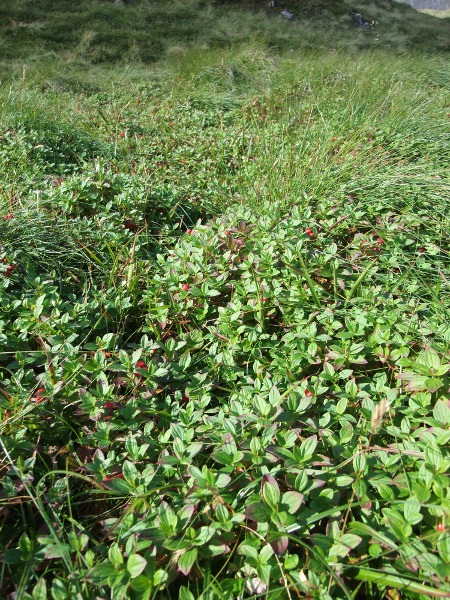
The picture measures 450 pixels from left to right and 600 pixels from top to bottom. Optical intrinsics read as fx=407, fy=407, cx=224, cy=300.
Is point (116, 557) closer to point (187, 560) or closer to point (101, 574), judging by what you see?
point (101, 574)

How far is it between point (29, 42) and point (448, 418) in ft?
38.5

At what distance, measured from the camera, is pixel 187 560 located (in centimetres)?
91

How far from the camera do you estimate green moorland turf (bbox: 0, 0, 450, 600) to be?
0.94m

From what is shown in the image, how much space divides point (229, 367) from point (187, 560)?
29.6 inches

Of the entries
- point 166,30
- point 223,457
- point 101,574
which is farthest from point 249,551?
point 166,30

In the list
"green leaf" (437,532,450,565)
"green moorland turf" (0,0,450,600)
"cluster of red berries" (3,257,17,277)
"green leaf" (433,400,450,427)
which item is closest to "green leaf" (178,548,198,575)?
"green moorland turf" (0,0,450,600)

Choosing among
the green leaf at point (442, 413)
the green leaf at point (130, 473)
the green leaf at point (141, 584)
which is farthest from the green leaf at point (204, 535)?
the green leaf at point (442, 413)

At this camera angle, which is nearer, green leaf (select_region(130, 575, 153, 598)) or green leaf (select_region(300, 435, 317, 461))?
green leaf (select_region(130, 575, 153, 598))

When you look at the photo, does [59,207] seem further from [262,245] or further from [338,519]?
[338,519]

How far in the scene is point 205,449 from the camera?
1.27 m

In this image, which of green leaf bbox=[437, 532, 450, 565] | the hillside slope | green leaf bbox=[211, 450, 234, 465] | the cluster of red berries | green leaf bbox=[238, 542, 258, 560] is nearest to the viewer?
green leaf bbox=[437, 532, 450, 565]

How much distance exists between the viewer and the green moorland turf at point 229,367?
94 cm

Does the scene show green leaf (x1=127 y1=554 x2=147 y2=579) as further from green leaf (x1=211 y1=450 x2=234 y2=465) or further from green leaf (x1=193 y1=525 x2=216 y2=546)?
green leaf (x1=211 y1=450 x2=234 y2=465)

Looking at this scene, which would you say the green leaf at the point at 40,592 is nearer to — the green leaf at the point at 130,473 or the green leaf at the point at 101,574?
the green leaf at the point at 101,574
